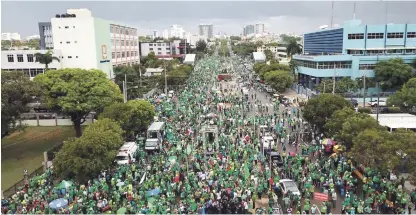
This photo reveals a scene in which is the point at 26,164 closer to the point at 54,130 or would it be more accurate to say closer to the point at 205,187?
the point at 54,130

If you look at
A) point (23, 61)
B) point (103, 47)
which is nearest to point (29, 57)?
point (23, 61)

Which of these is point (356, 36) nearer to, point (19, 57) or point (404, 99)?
point (404, 99)

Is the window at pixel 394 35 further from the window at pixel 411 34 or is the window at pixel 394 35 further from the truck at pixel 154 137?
the truck at pixel 154 137

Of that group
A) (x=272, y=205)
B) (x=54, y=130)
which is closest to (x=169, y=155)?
(x=272, y=205)

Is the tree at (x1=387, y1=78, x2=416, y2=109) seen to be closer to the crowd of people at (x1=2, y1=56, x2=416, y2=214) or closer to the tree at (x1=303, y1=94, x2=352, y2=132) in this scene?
the tree at (x1=303, y1=94, x2=352, y2=132)

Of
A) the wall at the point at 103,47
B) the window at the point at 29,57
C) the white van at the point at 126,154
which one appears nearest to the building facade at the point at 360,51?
the wall at the point at 103,47

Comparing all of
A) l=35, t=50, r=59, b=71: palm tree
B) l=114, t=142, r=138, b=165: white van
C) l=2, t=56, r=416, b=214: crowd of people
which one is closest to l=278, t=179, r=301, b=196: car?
l=2, t=56, r=416, b=214: crowd of people
